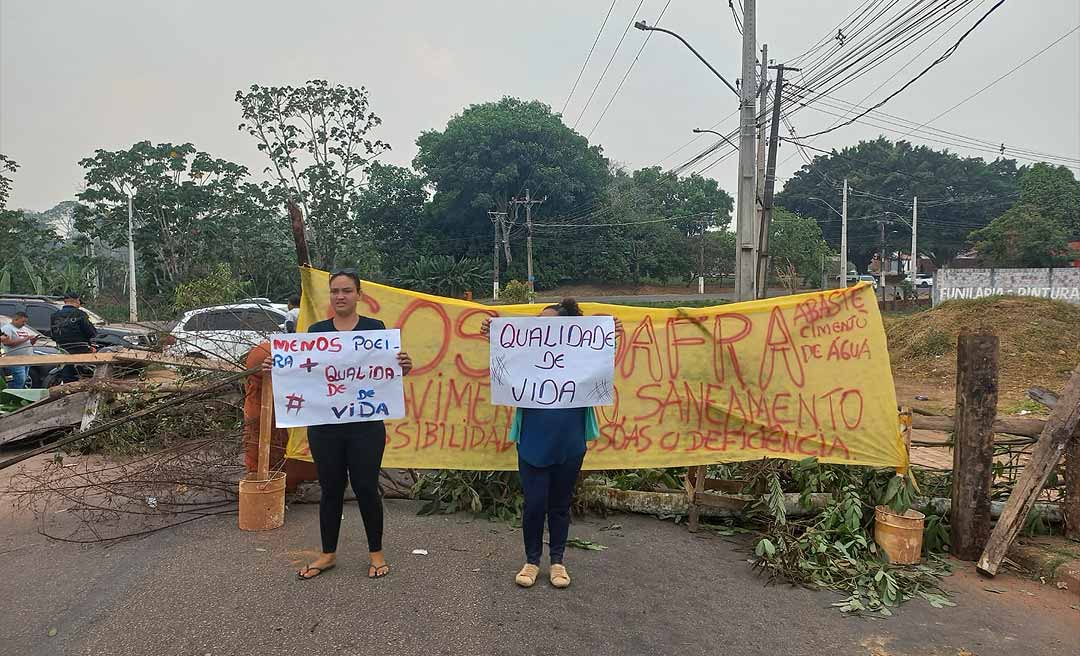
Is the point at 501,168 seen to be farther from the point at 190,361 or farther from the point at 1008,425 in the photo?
the point at 1008,425

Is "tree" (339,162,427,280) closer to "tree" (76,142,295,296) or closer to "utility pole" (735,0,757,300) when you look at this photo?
"tree" (76,142,295,296)

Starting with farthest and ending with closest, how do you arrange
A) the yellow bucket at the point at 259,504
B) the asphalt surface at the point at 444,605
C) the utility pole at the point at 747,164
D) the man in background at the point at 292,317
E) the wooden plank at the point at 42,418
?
1. the utility pole at the point at 747,164
2. the man in background at the point at 292,317
3. the wooden plank at the point at 42,418
4. the yellow bucket at the point at 259,504
5. the asphalt surface at the point at 444,605

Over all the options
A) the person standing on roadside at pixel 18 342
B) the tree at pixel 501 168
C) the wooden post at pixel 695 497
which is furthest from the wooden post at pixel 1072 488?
the tree at pixel 501 168

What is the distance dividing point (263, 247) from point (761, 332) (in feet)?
134

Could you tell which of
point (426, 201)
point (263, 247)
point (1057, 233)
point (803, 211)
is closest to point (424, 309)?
point (263, 247)

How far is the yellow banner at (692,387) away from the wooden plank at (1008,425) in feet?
0.93

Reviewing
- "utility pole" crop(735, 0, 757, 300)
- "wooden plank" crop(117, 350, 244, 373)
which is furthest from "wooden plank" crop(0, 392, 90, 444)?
"utility pole" crop(735, 0, 757, 300)

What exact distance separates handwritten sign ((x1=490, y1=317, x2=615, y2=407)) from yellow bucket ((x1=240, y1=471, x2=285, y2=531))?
70.0 inches

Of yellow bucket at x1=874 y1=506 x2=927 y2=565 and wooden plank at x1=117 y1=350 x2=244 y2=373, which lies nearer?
yellow bucket at x1=874 y1=506 x2=927 y2=565

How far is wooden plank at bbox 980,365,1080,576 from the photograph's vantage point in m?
4.62

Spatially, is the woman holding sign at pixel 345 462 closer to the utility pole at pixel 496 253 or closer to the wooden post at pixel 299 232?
the wooden post at pixel 299 232

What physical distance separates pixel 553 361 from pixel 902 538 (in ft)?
8.69

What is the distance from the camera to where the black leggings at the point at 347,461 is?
13.0 ft

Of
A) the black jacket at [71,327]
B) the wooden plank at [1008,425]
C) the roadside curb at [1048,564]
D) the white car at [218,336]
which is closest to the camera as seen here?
the roadside curb at [1048,564]
